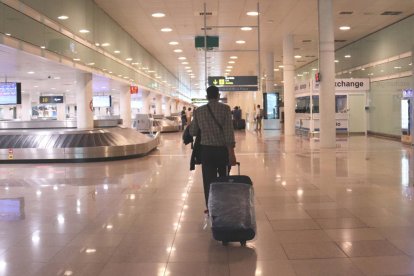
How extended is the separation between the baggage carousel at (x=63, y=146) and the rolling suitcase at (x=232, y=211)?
33.0 feet

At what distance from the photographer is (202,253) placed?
16.0ft

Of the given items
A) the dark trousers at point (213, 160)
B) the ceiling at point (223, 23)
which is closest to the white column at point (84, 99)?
the ceiling at point (223, 23)

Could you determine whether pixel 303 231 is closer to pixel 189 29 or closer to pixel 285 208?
pixel 285 208

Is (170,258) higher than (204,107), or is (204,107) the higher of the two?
(204,107)

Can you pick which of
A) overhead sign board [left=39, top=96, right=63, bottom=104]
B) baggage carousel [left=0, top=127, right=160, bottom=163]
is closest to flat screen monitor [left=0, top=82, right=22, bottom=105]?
baggage carousel [left=0, top=127, right=160, bottom=163]

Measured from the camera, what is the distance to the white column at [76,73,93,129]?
53.7 ft

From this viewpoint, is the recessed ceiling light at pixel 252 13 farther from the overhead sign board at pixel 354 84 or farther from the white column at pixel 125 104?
the white column at pixel 125 104

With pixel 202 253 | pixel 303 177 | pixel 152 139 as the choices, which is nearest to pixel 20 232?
pixel 202 253

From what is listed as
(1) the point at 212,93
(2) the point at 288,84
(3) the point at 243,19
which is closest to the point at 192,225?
(1) the point at 212,93

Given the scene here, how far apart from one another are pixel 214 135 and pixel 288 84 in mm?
20334

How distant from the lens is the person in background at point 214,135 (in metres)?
5.86

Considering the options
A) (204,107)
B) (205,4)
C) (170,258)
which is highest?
(205,4)

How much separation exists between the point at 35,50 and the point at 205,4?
716 cm

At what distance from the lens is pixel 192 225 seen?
241 inches
